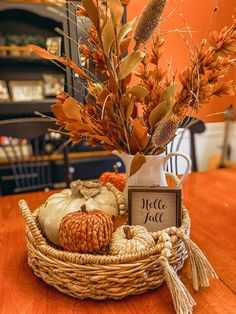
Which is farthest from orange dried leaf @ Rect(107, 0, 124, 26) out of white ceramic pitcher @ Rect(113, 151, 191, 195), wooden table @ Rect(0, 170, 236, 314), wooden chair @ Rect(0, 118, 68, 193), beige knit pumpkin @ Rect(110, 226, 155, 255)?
wooden chair @ Rect(0, 118, 68, 193)

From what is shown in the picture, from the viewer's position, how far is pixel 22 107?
9.23ft

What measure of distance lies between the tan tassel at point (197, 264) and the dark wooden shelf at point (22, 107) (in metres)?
2.31

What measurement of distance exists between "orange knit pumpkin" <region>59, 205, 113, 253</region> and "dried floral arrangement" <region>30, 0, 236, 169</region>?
16 cm

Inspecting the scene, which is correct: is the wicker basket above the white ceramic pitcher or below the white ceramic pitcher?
below

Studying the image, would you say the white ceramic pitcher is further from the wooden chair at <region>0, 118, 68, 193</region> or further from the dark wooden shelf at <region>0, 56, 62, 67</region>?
the dark wooden shelf at <region>0, 56, 62, 67</region>

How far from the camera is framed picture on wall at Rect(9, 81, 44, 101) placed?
2965 mm

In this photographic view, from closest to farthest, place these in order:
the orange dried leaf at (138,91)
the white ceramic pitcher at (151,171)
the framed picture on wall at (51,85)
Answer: the orange dried leaf at (138,91)
the white ceramic pitcher at (151,171)
the framed picture on wall at (51,85)

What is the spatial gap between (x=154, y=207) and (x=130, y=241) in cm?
11

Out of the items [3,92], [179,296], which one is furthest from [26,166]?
[179,296]

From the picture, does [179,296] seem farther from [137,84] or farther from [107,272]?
[137,84]

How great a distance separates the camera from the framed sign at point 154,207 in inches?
27.4

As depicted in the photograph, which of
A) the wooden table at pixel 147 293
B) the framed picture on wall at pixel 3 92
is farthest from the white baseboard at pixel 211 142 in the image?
the wooden table at pixel 147 293

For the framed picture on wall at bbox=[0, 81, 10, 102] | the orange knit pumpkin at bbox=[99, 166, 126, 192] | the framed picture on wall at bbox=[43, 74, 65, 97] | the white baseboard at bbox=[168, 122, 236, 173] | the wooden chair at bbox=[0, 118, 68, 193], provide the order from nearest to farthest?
the orange knit pumpkin at bbox=[99, 166, 126, 192], the wooden chair at bbox=[0, 118, 68, 193], the framed picture on wall at bbox=[0, 81, 10, 102], the framed picture on wall at bbox=[43, 74, 65, 97], the white baseboard at bbox=[168, 122, 236, 173]

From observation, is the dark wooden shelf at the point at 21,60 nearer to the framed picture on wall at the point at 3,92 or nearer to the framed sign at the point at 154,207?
the framed picture on wall at the point at 3,92
